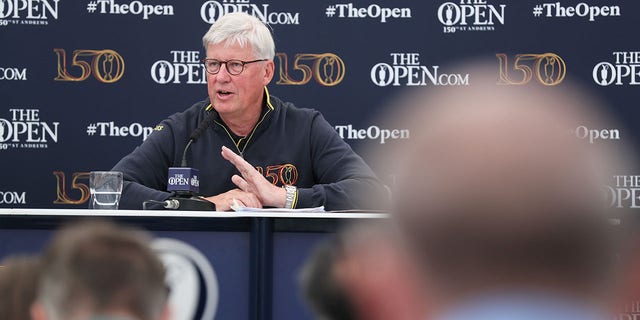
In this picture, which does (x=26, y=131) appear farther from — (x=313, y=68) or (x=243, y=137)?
(x=243, y=137)

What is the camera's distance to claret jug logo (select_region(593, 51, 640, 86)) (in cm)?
452

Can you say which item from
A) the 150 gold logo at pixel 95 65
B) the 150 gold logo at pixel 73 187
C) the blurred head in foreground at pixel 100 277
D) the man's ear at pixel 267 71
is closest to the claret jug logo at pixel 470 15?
the man's ear at pixel 267 71

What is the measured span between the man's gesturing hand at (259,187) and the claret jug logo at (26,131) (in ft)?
5.94

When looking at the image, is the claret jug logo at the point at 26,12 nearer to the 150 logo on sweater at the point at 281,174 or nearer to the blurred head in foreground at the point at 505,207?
the 150 logo on sweater at the point at 281,174

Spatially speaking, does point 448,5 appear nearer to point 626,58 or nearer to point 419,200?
point 626,58

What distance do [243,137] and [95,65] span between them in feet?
4.82

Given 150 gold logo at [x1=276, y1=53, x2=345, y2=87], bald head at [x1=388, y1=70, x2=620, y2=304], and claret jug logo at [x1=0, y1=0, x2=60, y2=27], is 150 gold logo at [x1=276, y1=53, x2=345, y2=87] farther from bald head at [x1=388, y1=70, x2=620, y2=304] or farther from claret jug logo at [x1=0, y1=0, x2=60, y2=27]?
bald head at [x1=388, y1=70, x2=620, y2=304]

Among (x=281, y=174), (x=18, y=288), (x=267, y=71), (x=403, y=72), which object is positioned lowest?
(x=18, y=288)

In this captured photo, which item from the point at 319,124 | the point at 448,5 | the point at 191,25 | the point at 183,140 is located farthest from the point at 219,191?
the point at 448,5

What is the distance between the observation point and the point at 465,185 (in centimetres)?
45

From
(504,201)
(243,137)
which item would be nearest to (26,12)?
(243,137)

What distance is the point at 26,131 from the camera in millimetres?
4566

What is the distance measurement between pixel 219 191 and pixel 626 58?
7.57 feet

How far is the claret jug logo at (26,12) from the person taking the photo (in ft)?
15.1
